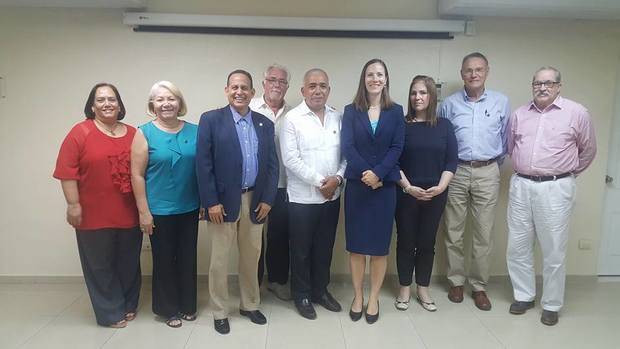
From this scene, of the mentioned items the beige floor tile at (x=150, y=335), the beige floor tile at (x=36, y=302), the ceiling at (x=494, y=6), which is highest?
the ceiling at (x=494, y=6)

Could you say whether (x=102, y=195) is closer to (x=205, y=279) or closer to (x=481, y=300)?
(x=205, y=279)

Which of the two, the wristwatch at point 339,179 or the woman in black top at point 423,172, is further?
the woman in black top at point 423,172

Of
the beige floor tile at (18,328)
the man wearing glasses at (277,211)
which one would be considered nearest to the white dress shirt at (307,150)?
the man wearing glasses at (277,211)

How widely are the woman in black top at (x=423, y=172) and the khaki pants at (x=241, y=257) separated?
1.04 m

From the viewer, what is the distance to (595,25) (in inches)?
129

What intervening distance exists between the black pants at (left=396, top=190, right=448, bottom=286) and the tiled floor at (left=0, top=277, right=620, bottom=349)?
286 millimetres

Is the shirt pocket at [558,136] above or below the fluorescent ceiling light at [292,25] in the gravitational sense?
below

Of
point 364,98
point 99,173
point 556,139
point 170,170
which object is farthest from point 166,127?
point 556,139

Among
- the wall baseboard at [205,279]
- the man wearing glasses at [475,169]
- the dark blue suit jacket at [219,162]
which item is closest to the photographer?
the dark blue suit jacket at [219,162]

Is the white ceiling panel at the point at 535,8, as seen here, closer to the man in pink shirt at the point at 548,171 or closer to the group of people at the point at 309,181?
the group of people at the point at 309,181

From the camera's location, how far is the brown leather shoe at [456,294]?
3094 mm

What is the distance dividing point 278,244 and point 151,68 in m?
1.71

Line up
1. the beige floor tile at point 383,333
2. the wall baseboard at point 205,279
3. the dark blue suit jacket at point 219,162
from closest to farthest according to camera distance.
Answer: the dark blue suit jacket at point 219,162 → the beige floor tile at point 383,333 → the wall baseboard at point 205,279

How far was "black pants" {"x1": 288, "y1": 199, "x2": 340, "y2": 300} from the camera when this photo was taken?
2.66 meters
